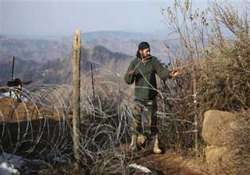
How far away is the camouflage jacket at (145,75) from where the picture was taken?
9.73 metres

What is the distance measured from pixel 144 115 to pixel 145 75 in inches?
28.7

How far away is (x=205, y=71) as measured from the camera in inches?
386

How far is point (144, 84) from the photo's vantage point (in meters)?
9.84

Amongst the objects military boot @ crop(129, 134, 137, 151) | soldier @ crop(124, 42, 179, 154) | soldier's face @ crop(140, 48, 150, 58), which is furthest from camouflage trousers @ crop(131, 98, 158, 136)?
soldier's face @ crop(140, 48, 150, 58)

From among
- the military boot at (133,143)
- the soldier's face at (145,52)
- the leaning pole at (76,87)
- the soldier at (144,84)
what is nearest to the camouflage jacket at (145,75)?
the soldier at (144,84)

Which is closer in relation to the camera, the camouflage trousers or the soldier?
the soldier

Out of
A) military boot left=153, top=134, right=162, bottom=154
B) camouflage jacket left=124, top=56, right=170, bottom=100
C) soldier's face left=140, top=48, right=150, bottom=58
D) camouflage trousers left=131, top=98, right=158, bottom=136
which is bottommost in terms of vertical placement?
military boot left=153, top=134, right=162, bottom=154

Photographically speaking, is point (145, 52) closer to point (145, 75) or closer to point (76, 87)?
point (145, 75)

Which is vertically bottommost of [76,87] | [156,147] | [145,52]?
[156,147]

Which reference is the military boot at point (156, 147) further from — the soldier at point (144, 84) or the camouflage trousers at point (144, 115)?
the camouflage trousers at point (144, 115)

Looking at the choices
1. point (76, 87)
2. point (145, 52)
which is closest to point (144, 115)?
point (145, 52)

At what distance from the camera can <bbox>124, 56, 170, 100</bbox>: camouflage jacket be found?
973cm

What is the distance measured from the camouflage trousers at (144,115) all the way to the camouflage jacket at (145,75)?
0.12 m

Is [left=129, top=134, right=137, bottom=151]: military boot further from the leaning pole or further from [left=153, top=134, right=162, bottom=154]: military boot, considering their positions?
the leaning pole
